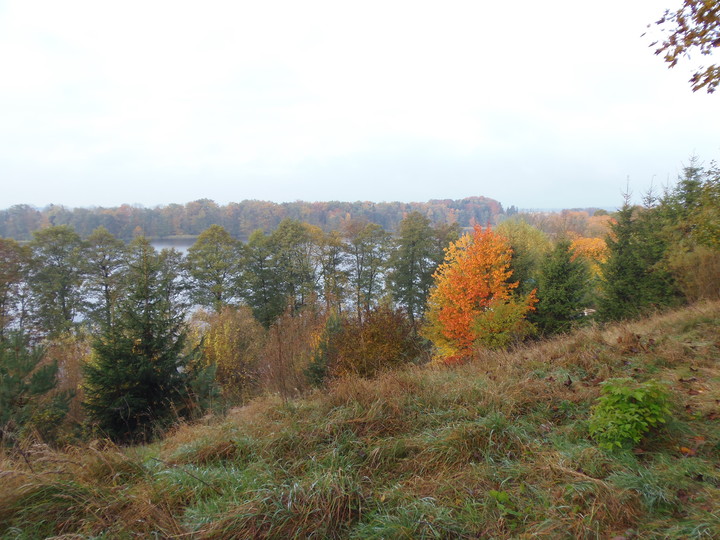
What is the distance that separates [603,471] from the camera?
2697 millimetres

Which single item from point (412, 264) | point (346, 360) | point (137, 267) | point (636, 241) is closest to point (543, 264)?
point (636, 241)

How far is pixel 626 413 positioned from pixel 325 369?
8.82 meters

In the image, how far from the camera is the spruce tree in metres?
8.57

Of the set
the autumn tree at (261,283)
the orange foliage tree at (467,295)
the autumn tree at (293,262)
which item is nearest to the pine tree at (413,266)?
the autumn tree at (293,262)

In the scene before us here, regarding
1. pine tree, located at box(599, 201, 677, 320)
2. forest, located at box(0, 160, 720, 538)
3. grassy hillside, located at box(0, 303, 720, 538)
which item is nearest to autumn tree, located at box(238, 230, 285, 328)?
forest, located at box(0, 160, 720, 538)

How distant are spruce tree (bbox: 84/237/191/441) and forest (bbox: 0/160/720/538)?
4 centimetres

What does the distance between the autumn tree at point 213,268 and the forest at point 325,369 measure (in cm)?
15

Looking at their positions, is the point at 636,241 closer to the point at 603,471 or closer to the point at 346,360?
the point at 346,360

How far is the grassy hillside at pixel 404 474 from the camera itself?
2.35 m

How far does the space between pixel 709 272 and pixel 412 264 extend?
62.5 feet

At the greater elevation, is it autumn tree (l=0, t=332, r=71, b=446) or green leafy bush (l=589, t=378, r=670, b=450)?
green leafy bush (l=589, t=378, r=670, b=450)

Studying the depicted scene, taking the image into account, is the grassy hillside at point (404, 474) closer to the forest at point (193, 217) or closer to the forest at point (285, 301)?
the forest at point (285, 301)

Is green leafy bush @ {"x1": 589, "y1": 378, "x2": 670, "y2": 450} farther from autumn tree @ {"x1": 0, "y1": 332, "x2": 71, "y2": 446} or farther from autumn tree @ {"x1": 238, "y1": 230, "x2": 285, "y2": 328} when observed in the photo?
autumn tree @ {"x1": 238, "y1": 230, "x2": 285, "y2": 328}

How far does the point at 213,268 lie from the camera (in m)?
27.8
